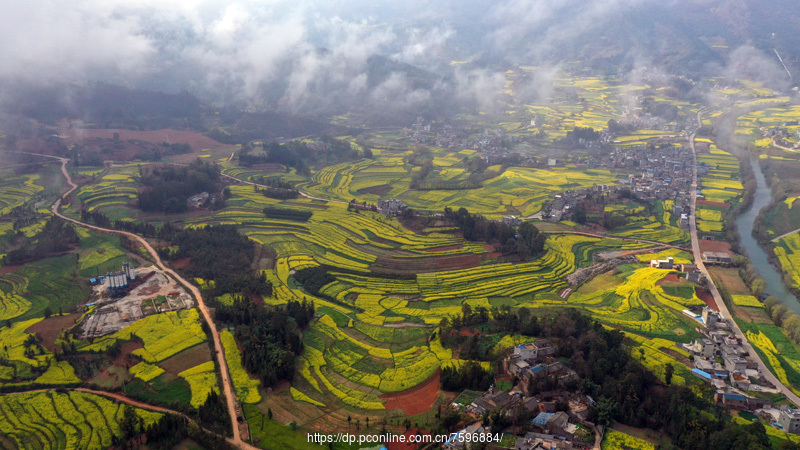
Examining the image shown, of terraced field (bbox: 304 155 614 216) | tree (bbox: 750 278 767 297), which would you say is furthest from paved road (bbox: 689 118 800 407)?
terraced field (bbox: 304 155 614 216)

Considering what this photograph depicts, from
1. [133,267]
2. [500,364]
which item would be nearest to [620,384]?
[500,364]

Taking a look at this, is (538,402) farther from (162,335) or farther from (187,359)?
(162,335)

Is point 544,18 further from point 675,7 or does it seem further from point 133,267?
point 133,267

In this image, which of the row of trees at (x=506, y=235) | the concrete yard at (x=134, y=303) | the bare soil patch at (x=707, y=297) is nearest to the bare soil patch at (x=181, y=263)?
the concrete yard at (x=134, y=303)

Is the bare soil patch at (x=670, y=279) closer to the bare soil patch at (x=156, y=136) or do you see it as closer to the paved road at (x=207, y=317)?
the paved road at (x=207, y=317)

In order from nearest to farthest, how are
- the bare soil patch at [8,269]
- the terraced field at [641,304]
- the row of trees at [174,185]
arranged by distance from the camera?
the terraced field at [641,304] < the bare soil patch at [8,269] < the row of trees at [174,185]

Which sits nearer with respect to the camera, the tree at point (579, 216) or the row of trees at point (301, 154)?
the tree at point (579, 216)

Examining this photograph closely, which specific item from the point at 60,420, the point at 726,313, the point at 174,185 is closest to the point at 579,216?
the point at 726,313
